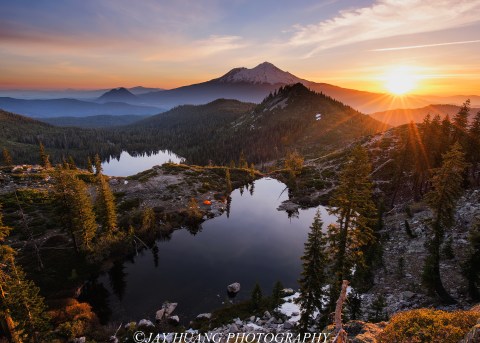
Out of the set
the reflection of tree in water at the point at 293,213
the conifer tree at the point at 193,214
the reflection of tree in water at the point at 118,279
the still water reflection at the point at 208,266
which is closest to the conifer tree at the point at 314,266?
the still water reflection at the point at 208,266

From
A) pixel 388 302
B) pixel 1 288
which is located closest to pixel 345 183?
pixel 388 302

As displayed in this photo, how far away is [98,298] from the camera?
4044 centimetres

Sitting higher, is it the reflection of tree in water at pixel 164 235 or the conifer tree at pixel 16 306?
the conifer tree at pixel 16 306

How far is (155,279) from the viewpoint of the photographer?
45.5m

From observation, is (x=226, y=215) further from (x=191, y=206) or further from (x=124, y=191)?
(x=124, y=191)

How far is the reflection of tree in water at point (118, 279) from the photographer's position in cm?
4206

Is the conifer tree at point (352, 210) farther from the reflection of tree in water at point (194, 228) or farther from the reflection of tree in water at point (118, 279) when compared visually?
the reflection of tree in water at point (194, 228)

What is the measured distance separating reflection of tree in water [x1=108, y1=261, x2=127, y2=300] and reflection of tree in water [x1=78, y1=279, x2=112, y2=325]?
140 centimetres

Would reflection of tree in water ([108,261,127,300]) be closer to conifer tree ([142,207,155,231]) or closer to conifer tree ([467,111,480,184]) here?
conifer tree ([142,207,155,231])

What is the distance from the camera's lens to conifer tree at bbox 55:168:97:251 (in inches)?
1590

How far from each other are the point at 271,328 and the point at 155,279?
24610mm

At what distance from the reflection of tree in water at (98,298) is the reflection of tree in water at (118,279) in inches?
55.2

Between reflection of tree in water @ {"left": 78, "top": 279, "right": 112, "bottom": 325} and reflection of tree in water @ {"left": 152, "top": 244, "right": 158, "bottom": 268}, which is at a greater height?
reflection of tree in water @ {"left": 152, "top": 244, "right": 158, "bottom": 268}

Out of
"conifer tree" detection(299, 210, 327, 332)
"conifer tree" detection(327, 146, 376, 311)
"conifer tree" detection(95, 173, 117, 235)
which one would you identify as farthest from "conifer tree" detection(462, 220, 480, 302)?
"conifer tree" detection(95, 173, 117, 235)
